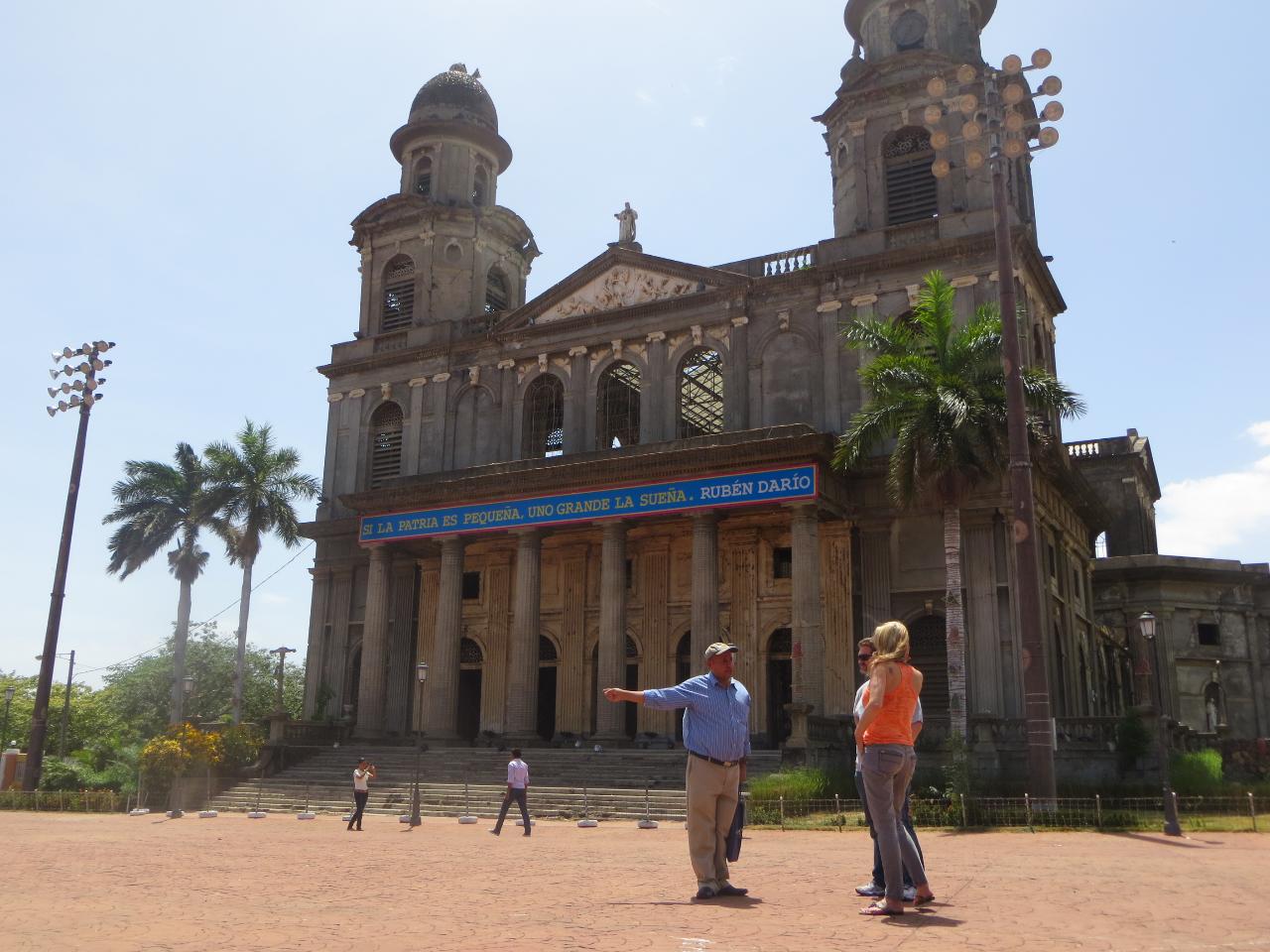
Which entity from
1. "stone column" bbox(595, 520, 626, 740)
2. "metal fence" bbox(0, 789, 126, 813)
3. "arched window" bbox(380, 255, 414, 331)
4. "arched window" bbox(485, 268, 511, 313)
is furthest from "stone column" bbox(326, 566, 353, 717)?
"arched window" bbox(485, 268, 511, 313)

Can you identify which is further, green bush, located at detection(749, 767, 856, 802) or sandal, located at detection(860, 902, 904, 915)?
green bush, located at detection(749, 767, 856, 802)

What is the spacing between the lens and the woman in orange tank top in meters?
7.48

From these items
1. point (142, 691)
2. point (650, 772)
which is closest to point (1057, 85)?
point (650, 772)

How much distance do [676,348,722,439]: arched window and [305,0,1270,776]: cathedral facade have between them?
0.49 feet

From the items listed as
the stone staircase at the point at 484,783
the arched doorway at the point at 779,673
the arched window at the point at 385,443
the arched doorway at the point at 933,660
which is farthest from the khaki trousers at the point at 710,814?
the arched window at the point at 385,443

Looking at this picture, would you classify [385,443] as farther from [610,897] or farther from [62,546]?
[610,897]

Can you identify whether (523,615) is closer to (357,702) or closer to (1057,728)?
(357,702)

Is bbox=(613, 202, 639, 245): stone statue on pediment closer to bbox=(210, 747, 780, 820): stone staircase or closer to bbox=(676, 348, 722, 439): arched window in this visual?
bbox=(676, 348, 722, 439): arched window

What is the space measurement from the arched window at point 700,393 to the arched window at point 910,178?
687 cm

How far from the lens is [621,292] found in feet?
119

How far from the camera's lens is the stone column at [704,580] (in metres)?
29.4

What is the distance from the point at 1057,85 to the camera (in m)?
21.0

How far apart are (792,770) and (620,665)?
8.21 m

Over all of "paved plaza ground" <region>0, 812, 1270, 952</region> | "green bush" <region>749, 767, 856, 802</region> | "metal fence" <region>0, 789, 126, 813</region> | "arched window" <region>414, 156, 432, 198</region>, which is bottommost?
"metal fence" <region>0, 789, 126, 813</region>
